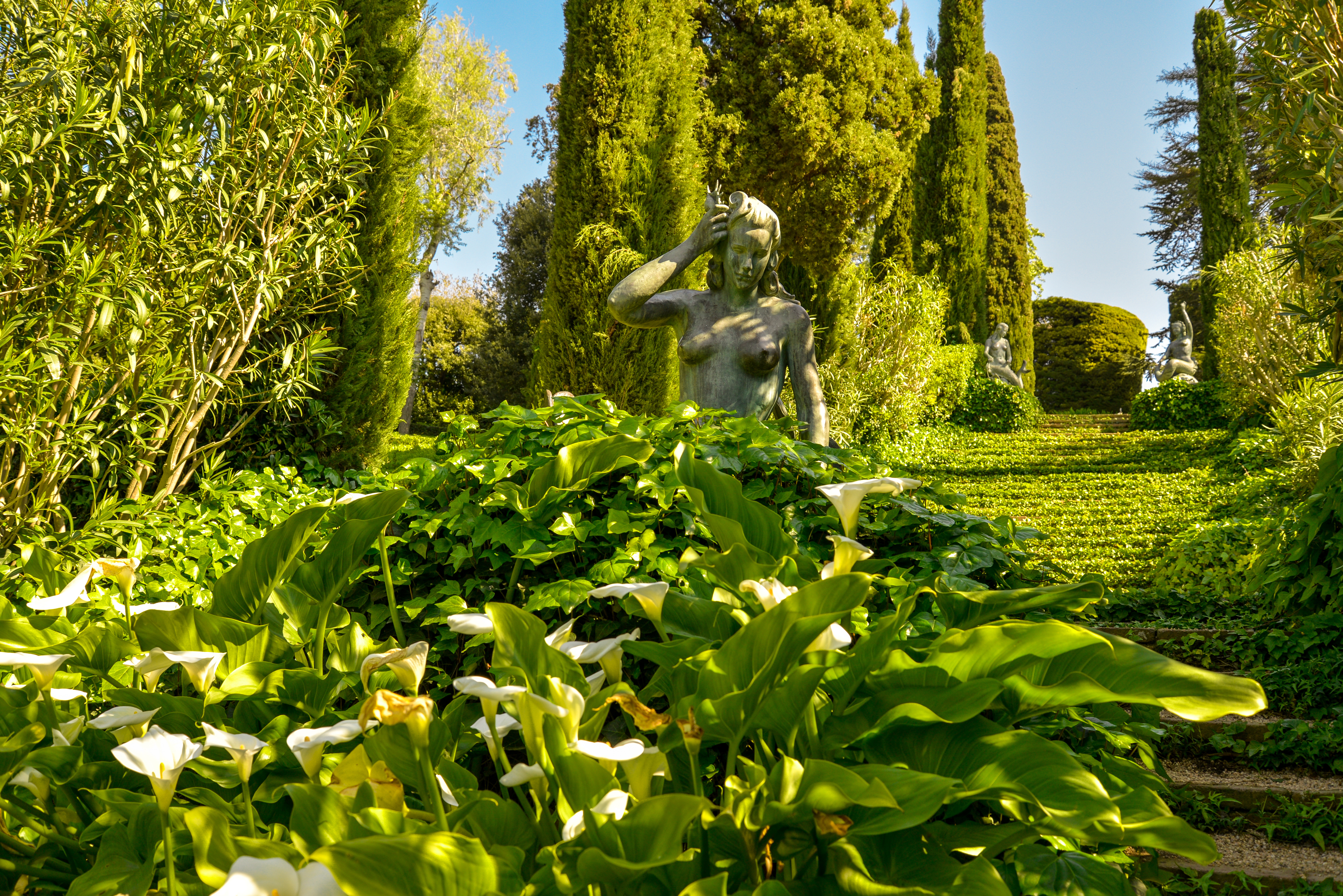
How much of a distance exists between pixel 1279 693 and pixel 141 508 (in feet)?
18.9

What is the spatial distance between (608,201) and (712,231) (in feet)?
18.5

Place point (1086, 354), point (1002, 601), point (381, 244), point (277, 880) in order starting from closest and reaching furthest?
1. point (277, 880)
2. point (1002, 601)
3. point (381, 244)
4. point (1086, 354)

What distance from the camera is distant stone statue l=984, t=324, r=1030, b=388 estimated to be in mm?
19750

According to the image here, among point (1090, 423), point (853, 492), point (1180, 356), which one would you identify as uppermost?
point (1180, 356)

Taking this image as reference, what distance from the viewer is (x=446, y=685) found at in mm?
2189

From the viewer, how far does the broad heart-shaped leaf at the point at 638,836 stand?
967 millimetres

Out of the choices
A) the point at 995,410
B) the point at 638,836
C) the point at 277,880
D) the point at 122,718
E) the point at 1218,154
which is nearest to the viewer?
the point at 277,880

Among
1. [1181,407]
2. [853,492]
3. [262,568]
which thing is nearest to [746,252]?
[853,492]

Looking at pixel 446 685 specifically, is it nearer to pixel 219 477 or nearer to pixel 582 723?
pixel 582 723

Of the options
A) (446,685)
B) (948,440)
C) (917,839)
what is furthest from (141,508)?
(948,440)

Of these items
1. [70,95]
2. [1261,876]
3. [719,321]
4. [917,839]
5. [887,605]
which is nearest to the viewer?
[917,839]

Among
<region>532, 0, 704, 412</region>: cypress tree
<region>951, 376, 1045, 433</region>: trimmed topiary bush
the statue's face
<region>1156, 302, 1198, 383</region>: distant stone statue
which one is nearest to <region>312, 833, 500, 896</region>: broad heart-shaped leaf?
the statue's face

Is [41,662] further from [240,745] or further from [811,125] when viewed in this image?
[811,125]

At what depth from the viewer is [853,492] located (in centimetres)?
145
